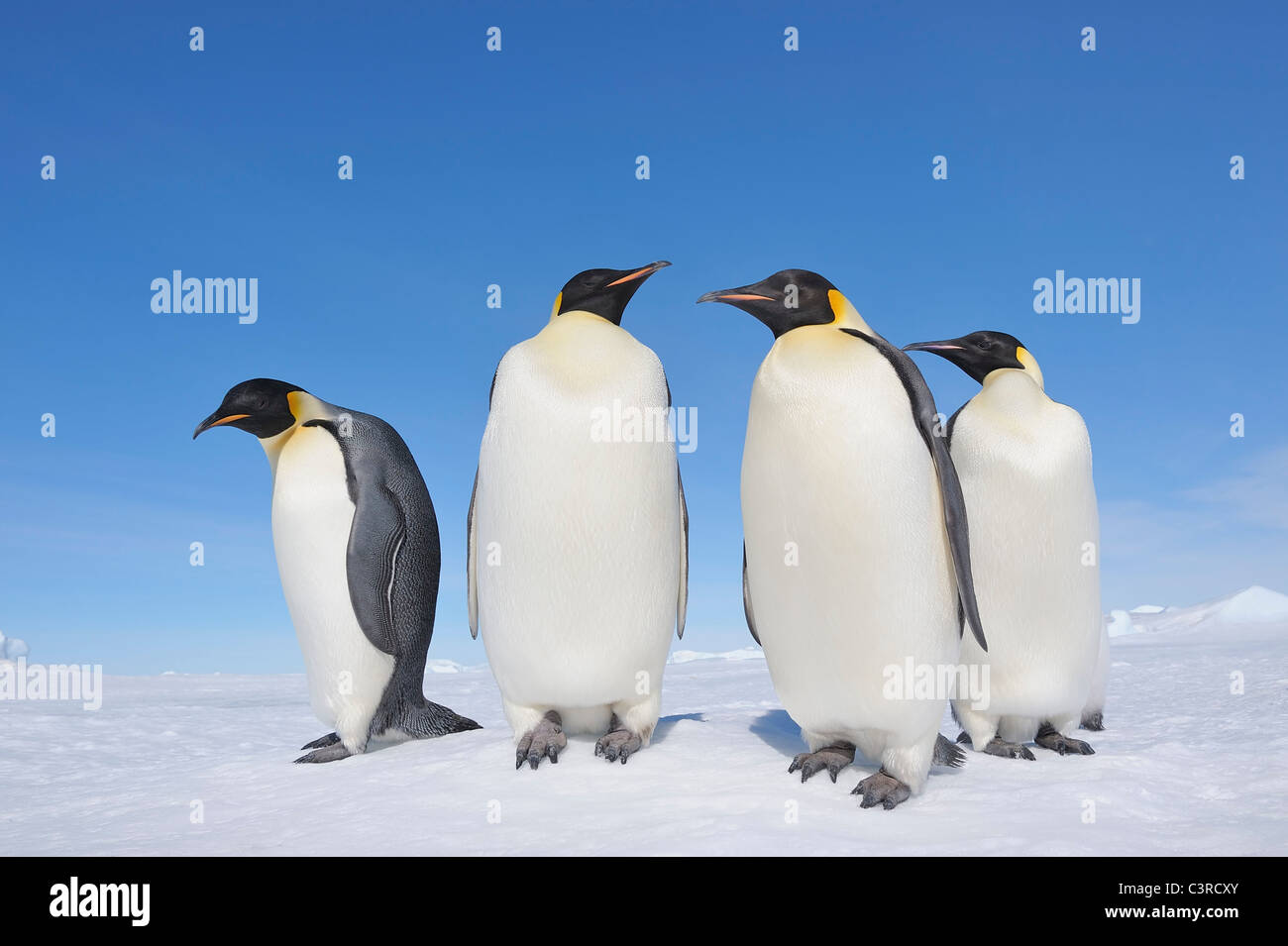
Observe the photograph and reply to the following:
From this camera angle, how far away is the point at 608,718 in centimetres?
367

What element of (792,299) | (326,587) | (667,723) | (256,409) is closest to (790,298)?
(792,299)

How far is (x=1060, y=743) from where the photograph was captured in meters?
3.91

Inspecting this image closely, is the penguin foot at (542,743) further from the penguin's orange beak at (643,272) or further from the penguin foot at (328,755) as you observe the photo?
the penguin's orange beak at (643,272)

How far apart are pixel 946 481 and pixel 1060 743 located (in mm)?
1596

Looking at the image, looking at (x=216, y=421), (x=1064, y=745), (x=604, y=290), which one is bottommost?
(x=1064, y=745)

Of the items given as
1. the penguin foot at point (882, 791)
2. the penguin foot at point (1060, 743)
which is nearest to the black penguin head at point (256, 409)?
the penguin foot at point (882, 791)

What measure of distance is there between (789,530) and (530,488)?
0.97 metres

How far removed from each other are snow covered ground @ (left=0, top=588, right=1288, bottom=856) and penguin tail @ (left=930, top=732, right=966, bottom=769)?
0.04 meters

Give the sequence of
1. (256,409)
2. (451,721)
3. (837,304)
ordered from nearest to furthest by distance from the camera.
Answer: (837,304)
(256,409)
(451,721)

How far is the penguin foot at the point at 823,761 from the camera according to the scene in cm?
308

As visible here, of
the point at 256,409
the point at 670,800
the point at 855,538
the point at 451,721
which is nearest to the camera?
the point at 670,800

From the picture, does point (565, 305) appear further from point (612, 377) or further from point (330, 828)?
point (330, 828)

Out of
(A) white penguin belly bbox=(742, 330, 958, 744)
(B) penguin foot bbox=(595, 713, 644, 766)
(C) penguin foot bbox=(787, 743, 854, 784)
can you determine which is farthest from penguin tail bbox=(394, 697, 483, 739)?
(A) white penguin belly bbox=(742, 330, 958, 744)

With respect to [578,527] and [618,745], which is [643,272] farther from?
[618,745]
